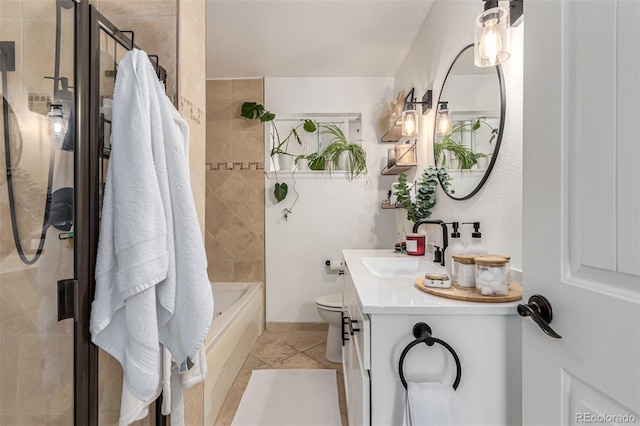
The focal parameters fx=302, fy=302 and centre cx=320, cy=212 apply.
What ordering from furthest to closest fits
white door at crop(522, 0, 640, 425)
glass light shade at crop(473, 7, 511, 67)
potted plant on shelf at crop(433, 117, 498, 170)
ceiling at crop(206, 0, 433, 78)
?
ceiling at crop(206, 0, 433, 78)
potted plant on shelf at crop(433, 117, 498, 170)
glass light shade at crop(473, 7, 511, 67)
white door at crop(522, 0, 640, 425)

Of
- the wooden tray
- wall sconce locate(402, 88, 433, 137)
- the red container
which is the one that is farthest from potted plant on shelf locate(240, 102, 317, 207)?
the wooden tray

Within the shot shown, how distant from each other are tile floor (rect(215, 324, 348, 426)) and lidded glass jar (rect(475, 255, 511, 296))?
48.8 inches

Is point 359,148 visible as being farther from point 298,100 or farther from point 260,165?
point 260,165

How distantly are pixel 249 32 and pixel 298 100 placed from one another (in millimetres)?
844

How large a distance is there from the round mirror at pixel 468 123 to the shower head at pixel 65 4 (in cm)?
143

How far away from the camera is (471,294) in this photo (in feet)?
3.23

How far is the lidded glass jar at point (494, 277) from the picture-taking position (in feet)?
3.14

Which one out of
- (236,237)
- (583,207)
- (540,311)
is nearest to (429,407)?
(540,311)

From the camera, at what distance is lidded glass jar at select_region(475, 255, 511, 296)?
958 millimetres

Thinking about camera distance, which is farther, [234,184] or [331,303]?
[234,184]

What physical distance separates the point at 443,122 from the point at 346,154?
1.35 m

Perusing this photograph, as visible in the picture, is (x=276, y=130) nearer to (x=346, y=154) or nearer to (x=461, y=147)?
(x=346, y=154)

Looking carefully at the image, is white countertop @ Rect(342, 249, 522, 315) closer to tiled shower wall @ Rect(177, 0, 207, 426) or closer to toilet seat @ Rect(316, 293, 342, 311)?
tiled shower wall @ Rect(177, 0, 207, 426)

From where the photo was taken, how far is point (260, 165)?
302cm
